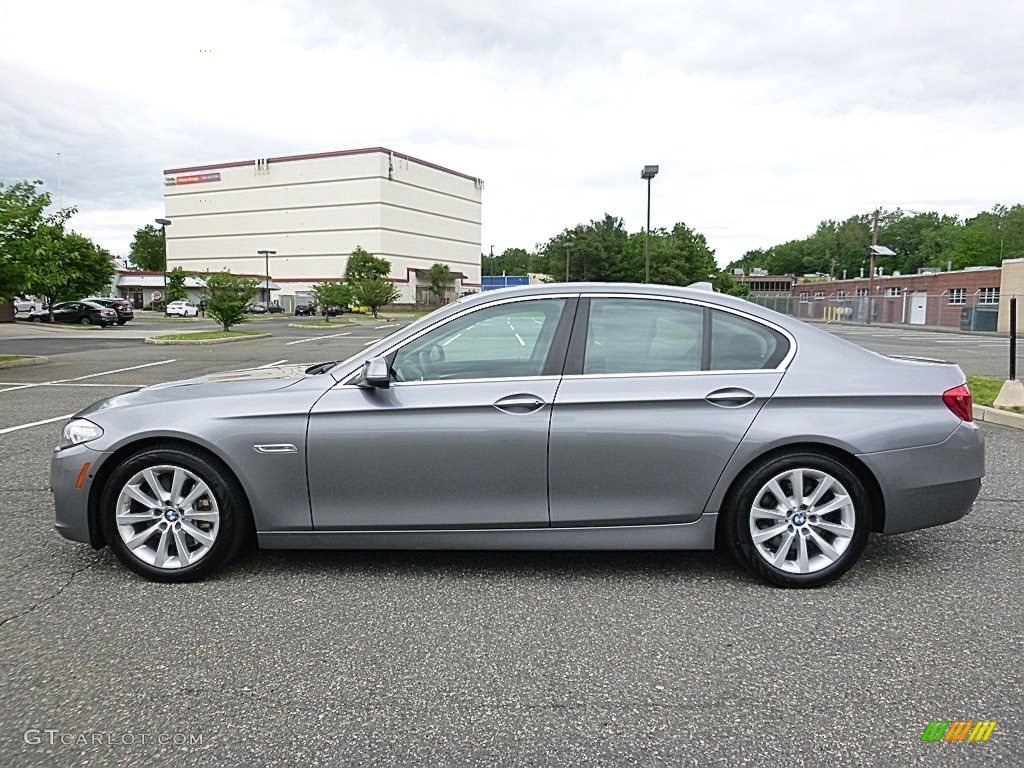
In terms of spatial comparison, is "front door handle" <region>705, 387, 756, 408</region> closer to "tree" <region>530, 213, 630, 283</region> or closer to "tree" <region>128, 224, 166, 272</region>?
"tree" <region>530, 213, 630, 283</region>

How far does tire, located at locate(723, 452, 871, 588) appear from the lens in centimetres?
360

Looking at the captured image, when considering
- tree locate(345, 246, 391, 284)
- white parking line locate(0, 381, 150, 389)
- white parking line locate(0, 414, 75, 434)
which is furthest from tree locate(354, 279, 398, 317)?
white parking line locate(0, 414, 75, 434)

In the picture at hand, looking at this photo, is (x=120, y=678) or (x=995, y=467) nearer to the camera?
(x=120, y=678)

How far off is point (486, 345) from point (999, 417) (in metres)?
7.24

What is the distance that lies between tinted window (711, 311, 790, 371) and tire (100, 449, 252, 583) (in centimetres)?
259

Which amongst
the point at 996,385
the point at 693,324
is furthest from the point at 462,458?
the point at 996,385

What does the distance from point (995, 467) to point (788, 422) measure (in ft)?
12.8

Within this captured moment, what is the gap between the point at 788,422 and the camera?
141 inches

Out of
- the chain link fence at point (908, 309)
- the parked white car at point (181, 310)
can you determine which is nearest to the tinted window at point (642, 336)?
the chain link fence at point (908, 309)

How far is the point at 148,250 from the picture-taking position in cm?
12306

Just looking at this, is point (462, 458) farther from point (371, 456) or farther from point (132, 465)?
point (132, 465)

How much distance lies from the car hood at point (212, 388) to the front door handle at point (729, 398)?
1.96m

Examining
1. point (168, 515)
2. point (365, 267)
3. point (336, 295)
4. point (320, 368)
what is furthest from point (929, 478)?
point (365, 267)

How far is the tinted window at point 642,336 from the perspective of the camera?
374cm
